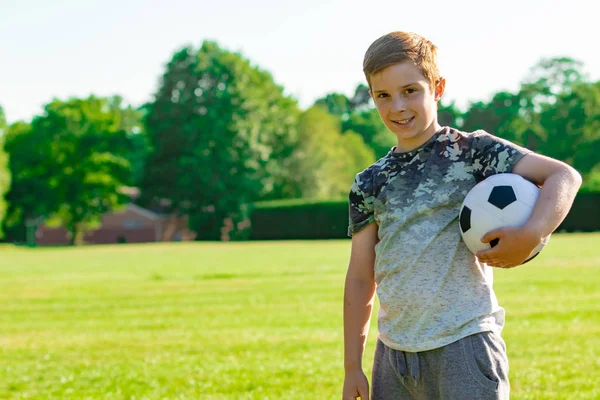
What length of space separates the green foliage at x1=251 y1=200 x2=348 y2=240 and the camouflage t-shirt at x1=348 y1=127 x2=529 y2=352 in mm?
54963

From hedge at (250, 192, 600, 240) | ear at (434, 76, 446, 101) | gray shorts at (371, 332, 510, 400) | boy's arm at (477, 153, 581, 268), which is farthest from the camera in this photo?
hedge at (250, 192, 600, 240)

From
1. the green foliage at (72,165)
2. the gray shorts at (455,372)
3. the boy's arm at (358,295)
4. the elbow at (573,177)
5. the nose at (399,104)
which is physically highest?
the green foliage at (72,165)

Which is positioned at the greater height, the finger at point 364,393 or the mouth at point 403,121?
the mouth at point 403,121

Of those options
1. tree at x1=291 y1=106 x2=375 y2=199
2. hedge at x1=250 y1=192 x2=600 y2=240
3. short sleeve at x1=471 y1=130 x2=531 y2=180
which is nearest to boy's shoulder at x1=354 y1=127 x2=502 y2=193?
short sleeve at x1=471 y1=130 x2=531 y2=180

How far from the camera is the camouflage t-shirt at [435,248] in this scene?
301 centimetres

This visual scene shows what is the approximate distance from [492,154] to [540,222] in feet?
1.31

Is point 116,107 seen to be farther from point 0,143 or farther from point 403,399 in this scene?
point 403,399

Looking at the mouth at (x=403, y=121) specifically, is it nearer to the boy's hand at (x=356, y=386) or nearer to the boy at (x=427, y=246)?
the boy at (x=427, y=246)

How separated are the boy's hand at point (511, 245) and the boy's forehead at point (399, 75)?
697 mm

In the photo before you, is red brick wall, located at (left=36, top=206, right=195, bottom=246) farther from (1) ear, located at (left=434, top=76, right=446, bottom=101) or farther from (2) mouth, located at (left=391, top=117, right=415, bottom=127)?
(2) mouth, located at (left=391, top=117, right=415, bottom=127)

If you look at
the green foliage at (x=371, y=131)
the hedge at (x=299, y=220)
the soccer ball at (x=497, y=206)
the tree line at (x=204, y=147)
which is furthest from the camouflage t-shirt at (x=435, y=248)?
the green foliage at (x=371, y=131)

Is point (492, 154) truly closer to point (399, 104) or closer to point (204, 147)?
point (399, 104)

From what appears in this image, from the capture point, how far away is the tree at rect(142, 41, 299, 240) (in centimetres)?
7006

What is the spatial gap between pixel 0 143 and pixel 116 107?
44.5 meters
